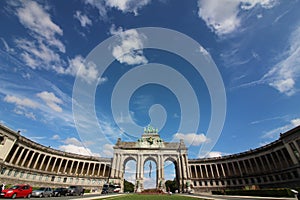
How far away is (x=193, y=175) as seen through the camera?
70.6 m

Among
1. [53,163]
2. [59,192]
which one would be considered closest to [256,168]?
[59,192]

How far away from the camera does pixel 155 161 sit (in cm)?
6706

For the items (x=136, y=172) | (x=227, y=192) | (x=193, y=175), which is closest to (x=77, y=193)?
(x=227, y=192)

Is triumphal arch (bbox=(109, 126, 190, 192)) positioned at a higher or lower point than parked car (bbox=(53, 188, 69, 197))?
higher

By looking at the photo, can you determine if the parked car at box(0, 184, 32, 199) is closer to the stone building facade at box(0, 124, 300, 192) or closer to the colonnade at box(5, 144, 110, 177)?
the stone building facade at box(0, 124, 300, 192)

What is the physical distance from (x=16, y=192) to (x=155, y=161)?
53.7 metres

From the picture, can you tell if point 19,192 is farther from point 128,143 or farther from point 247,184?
point 247,184

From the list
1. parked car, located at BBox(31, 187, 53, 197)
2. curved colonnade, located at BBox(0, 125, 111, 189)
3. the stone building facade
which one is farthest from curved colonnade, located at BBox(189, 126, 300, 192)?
parked car, located at BBox(31, 187, 53, 197)

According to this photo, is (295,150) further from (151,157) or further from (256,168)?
(151,157)

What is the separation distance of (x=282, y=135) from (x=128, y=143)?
52.7 metres

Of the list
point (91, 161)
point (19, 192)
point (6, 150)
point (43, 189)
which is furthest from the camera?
point (91, 161)

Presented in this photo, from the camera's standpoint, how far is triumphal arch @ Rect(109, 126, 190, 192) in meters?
61.8

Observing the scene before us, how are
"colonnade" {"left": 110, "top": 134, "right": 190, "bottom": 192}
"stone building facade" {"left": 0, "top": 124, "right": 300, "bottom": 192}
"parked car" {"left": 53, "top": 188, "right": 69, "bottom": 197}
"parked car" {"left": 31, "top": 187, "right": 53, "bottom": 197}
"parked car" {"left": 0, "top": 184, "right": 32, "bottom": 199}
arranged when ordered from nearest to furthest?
"parked car" {"left": 0, "top": 184, "right": 32, "bottom": 199} < "parked car" {"left": 31, "top": 187, "right": 53, "bottom": 197} < "parked car" {"left": 53, "top": 188, "right": 69, "bottom": 197} < "stone building facade" {"left": 0, "top": 124, "right": 300, "bottom": 192} < "colonnade" {"left": 110, "top": 134, "right": 190, "bottom": 192}

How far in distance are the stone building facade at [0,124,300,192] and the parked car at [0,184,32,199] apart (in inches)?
1177
